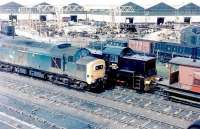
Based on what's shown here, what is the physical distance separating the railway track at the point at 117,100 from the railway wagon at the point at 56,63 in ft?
4.16

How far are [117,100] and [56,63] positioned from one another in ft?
23.0

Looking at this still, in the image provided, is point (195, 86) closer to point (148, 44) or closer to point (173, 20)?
point (148, 44)

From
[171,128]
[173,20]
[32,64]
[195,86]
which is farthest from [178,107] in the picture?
[173,20]

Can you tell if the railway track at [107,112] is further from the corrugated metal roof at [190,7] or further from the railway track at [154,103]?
the corrugated metal roof at [190,7]

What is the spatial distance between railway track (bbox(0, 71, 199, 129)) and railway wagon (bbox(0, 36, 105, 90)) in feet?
4.16

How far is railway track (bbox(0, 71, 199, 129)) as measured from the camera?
21756 millimetres

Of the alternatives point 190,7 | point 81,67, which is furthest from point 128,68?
point 190,7

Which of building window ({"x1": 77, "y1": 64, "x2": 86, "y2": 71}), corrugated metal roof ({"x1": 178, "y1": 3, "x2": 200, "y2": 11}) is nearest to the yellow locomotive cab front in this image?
building window ({"x1": 77, "y1": 64, "x2": 86, "y2": 71})

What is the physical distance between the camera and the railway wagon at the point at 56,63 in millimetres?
27531

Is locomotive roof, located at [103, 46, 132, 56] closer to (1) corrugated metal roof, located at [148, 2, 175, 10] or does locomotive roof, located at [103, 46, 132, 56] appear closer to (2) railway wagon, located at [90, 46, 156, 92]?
(2) railway wagon, located at [90, 46, 156, 92]

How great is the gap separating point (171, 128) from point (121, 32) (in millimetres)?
48339

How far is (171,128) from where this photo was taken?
2077 cm

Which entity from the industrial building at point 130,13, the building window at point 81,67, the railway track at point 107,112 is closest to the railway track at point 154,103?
the railway track at point 107,112

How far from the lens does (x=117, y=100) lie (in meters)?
26.0
